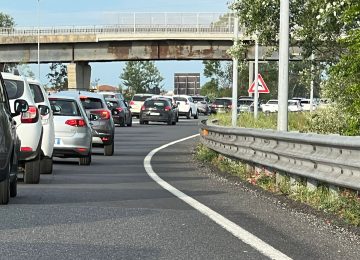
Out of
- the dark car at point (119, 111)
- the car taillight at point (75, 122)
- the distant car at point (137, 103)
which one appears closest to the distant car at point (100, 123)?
the car taillight at point (75, 122)

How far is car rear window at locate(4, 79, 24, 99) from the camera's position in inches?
531

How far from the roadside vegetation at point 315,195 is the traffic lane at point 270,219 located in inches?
12.3

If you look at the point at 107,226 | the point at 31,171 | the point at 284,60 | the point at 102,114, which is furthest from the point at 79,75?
the point at 107,226

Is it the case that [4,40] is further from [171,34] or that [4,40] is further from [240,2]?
[240,2]

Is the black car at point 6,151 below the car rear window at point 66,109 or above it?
below

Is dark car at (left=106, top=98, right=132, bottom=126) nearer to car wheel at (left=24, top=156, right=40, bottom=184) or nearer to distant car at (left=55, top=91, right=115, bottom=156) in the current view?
distant car at (left=55, top=91, right=115, bottom=156)

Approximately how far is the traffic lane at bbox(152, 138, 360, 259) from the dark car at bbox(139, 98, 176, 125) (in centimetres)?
3129

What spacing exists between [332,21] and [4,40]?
46.7m

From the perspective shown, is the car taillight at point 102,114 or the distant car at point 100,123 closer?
the distant car at point 100,123

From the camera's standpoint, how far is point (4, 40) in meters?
63.3

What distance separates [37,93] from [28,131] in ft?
8.68

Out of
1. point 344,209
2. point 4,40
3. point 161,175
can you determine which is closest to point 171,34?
point 4,40

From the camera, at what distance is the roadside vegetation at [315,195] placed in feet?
31.7

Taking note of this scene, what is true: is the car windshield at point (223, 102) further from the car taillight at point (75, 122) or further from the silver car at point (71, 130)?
the car taillight at point (75, 122)
